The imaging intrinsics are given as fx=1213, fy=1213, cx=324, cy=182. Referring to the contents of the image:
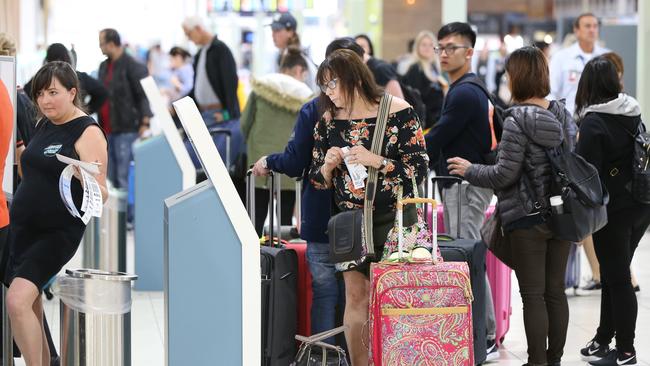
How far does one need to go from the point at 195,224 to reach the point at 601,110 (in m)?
2.28

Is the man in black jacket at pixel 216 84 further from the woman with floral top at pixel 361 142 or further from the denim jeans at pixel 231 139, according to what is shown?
the woman with floral top at pixel 361 142

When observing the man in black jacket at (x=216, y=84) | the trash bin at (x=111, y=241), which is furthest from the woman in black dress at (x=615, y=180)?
the man in black jacket at (x=216, y=84)

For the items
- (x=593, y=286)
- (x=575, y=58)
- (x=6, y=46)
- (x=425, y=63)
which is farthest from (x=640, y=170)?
(x=425, y=63)

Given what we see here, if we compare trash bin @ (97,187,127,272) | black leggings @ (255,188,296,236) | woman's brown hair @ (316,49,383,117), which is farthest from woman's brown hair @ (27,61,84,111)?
trash bin @ (97,187,127,272)

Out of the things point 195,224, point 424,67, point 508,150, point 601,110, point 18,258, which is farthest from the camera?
point 424,67

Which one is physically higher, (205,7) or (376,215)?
(205,7)

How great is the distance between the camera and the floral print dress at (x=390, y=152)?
4.92 metres

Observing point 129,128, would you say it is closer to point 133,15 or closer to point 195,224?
point 195,224

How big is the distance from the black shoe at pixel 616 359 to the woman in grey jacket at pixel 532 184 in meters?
0.51

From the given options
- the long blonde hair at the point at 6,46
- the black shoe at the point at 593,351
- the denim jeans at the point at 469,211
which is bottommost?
the black shoe at the point at 593,351

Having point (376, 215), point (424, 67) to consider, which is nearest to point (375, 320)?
point (376, 215)

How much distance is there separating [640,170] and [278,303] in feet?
6.19

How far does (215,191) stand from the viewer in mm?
4531

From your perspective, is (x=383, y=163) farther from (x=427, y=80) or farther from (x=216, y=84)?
(x=427, y=80)
